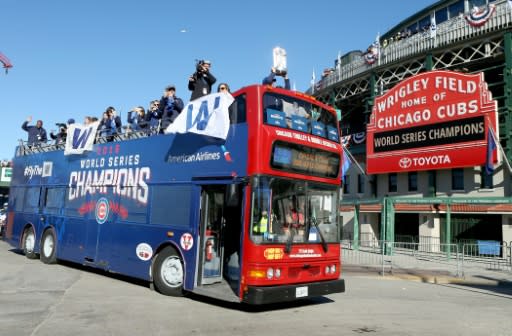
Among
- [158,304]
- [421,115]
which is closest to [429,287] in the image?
[158,304]

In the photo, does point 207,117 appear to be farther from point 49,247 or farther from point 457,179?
point 457,179

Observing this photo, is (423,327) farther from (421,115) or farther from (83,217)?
(421,115)

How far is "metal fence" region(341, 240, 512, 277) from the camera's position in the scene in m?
17.1

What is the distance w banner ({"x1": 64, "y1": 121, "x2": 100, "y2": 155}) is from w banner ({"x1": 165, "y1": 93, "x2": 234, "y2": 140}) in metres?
3.98

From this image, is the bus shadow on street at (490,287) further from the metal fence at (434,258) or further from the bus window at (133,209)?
the bus window at (133,209)

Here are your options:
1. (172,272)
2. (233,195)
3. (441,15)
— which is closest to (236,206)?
(233,195)

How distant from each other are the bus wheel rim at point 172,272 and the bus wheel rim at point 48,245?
590 cm

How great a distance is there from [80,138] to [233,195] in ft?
23.2

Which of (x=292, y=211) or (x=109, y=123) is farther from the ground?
(x=109, y=123)

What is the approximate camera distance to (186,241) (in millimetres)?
8516

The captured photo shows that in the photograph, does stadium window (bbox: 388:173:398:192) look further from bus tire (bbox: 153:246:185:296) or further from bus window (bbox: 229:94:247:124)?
bus window (bbox: 229:94:247:124)

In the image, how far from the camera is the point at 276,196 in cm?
756

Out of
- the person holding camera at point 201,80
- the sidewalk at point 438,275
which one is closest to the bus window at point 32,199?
the person holding camera at point 201,80

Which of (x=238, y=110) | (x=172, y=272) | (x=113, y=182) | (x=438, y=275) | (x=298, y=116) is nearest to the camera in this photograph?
(x=238, y=110)
